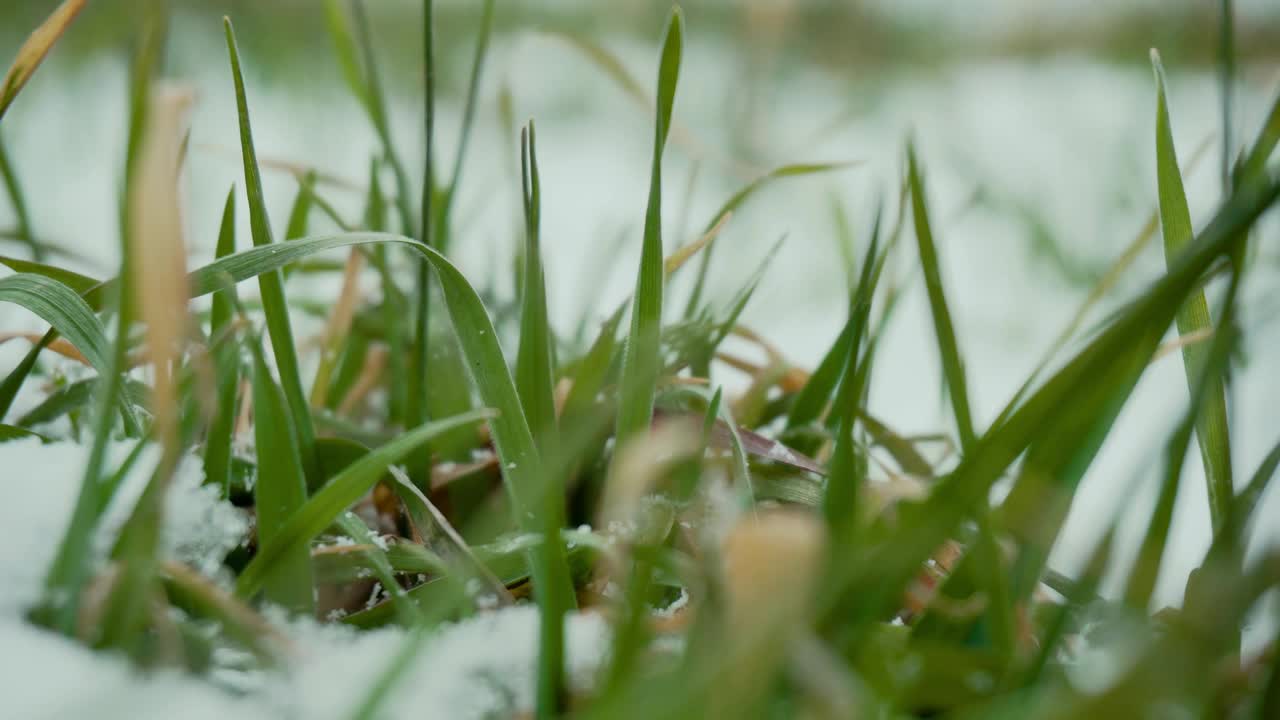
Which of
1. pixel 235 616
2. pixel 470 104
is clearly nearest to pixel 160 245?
pixel 235 616

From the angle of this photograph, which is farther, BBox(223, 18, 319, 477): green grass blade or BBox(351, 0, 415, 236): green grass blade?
BBox(351, 0, 415, 236): green grass blade

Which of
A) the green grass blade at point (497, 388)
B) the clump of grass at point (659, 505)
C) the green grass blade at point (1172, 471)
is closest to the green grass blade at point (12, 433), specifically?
the clump of grass at point (659, 505)

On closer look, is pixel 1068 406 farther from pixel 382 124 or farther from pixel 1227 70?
pixel 382 124

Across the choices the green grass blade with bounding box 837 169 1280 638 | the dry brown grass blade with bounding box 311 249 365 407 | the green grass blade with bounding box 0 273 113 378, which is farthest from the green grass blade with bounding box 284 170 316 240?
the green grass blade with bounding box 837 169 1280 638

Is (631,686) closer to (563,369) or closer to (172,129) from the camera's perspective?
(172,129)

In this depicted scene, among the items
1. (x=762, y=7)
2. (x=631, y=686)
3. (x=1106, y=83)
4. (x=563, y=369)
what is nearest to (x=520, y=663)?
(x=631, y=686)

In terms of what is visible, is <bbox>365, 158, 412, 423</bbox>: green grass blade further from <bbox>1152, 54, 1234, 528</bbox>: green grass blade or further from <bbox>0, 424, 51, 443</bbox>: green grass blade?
<bbox>1152, 54, 1234, 528</bbox>: green grass blade

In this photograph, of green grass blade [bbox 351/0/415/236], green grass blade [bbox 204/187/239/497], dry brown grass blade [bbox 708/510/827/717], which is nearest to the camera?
dry brown grass blade [bbox 708/510/827/717]
